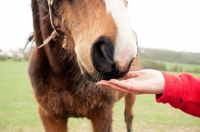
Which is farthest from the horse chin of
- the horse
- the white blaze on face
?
the white blaze on face

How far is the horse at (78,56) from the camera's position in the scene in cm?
121

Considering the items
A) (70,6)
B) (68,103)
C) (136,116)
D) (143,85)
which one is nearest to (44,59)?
(68,103)

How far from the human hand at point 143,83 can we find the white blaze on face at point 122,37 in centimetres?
30

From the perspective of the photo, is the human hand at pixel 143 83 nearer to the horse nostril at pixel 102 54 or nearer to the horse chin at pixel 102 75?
the horse chin at pixel 102 75

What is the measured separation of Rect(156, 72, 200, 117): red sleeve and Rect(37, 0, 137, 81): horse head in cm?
53

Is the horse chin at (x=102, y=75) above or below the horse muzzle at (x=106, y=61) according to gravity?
below

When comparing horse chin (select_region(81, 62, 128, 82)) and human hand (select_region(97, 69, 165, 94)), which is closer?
horse chin (select_region(81, 62, 128, 82))

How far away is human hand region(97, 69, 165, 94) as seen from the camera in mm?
1505

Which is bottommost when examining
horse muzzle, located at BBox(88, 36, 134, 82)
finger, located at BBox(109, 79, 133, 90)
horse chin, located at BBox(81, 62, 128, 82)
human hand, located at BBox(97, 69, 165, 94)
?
human hand, located at BBox(97, 69, 165, 94)

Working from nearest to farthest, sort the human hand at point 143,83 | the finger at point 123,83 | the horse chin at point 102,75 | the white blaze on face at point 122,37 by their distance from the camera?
the white blaze on face at point 122,37
the horse chin at point 102,75
the finger at point 123,83
the human hand at point 143,83

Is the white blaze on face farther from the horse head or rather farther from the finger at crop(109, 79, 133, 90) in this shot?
the finger at crop(109, 79, 133, 90)

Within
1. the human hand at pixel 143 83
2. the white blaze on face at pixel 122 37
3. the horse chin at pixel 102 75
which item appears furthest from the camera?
the human hand at pixel 143 83

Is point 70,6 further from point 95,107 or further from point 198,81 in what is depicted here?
point 95,107

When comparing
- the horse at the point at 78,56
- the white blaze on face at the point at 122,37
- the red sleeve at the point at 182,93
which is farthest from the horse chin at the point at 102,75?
the red sleeve at the point at 182,93
